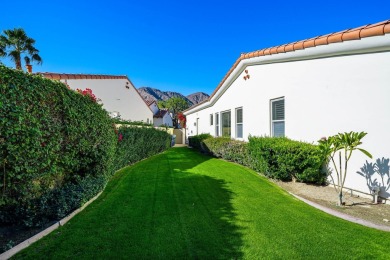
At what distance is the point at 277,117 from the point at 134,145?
6.96m

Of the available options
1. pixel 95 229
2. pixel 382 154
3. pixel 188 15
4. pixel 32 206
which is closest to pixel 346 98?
pixel 382 154

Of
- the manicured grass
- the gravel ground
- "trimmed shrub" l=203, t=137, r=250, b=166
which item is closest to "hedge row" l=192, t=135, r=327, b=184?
the gravel ground

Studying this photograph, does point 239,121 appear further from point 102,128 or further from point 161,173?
point 102,128

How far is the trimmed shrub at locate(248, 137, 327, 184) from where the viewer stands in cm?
667

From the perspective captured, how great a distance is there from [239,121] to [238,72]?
2723mm

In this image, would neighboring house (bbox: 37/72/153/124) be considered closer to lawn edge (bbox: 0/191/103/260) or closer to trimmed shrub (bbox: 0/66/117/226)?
trimmed shrub (bbox: 0/66/117/226)

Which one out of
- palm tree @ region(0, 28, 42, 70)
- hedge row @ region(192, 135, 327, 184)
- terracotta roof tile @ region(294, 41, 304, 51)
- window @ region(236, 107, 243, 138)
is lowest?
hedge row @ region(192, 135, 327, 184)

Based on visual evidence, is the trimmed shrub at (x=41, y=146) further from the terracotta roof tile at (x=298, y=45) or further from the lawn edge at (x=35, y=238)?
the terracotta roof tile at (x=298, y=45)

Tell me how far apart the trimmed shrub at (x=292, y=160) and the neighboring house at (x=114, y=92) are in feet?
40.8

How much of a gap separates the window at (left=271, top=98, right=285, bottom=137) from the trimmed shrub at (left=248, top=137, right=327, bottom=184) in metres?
1.23

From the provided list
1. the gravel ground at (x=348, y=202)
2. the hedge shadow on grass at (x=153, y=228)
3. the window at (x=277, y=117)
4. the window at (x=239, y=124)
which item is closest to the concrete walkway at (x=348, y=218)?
the gravel ground at (x=348, y=202)

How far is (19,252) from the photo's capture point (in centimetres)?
325

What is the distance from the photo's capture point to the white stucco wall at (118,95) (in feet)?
57.9

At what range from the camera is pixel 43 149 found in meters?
3.94
